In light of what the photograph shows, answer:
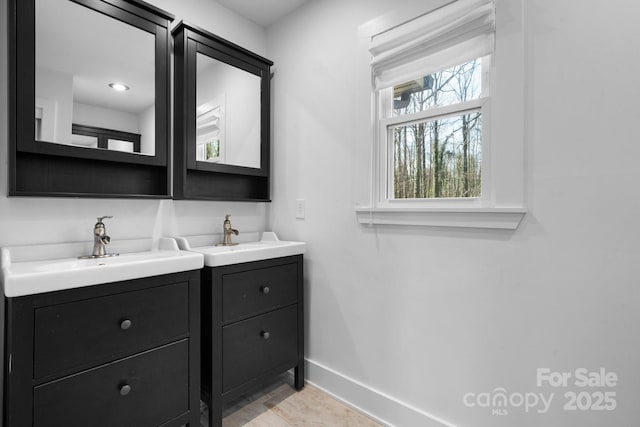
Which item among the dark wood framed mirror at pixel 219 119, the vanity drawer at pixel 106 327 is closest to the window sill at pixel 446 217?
the dark wood framed mirror at pixel 219 119

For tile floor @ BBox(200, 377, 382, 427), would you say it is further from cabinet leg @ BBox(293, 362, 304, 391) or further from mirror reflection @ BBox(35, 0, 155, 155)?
mirror reflection @ BBox(35, 0, 155, 155)

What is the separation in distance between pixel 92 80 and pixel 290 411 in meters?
1.92

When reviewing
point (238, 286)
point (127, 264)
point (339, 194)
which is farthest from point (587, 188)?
point (127, 264)

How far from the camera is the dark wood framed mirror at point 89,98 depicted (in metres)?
1.27

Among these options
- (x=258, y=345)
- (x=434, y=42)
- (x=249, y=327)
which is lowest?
(x=258, y=345)

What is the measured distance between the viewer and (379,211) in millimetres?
1618

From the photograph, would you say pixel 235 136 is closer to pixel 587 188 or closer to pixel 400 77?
pixel 400 77

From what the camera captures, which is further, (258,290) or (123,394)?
(258,290)

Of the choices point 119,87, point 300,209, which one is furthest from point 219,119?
point 300,209

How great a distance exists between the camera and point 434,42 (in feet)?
4.66

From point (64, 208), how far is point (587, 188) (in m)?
2.10

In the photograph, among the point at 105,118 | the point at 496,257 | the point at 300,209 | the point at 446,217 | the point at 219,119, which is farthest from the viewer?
the point at 300,209

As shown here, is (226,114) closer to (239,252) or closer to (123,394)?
(239,252)

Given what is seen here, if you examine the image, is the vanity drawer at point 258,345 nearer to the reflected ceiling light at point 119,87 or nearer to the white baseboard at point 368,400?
the white baseboard at point 368,400
